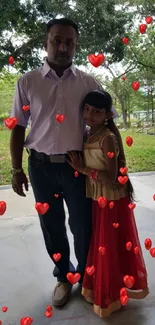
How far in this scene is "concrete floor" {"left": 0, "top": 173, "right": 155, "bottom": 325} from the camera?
1.34 meters

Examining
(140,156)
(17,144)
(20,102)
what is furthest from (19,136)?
(140,156)

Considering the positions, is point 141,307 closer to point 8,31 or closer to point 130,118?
point 8,31

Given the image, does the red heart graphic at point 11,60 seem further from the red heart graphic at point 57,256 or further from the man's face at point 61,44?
the red heart graphic at point 57,256

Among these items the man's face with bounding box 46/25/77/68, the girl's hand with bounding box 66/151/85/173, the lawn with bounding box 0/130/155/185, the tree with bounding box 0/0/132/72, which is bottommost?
the lawn with bounding box 0/130/155/185

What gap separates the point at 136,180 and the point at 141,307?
249 cm

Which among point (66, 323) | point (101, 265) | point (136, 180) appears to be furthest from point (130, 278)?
point (136, 180)

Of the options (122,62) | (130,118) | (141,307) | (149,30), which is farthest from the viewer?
(130,118)

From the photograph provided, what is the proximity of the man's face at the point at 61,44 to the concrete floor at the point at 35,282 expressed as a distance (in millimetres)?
1036

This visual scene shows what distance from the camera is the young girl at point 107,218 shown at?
4.08ft

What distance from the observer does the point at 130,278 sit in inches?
53.3

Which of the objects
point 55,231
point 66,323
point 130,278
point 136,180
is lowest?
point 136,180

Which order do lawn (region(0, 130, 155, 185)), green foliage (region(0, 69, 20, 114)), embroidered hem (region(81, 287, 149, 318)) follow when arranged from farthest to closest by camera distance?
lawn (region(0, 130, 155, 185))
green foliage (region(0, 69, 20, 114))
embroidered hem (region(81, 287, 149, 318))

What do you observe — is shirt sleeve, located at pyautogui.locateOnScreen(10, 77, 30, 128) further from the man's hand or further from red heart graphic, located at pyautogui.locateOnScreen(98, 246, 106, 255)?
red heart graphic, located at pyautogui.locateOnScreen(98, 246, 106, 255)
